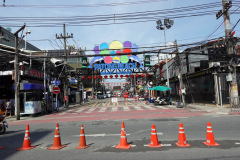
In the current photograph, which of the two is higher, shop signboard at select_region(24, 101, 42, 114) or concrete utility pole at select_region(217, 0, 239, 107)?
concrete utility pole at select_region(217, 0, 239, 107)

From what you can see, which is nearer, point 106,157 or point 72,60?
point 106,157

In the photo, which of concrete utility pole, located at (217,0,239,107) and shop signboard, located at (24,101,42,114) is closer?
concrete utility pole, located at (217,0,239,107)

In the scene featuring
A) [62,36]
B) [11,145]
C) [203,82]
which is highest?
[62,36]

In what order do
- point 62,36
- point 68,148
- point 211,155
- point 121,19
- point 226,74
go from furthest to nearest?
point 62,36, point 226,74, point 121,19, point 68,148, point 211,155

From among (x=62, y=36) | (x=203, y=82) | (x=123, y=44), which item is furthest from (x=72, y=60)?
(x=203, y=82)

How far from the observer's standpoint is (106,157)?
212 inches

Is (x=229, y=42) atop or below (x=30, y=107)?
atop

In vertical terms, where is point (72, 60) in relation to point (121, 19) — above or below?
above

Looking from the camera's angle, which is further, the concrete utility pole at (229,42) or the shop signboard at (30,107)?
the shop signboard at (30,107)

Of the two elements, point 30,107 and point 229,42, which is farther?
point 30,107

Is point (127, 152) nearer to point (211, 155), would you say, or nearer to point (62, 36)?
point (211, 155)

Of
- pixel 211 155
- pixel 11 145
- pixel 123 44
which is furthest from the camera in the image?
pixel 123 44

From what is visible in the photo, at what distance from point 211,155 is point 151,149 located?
1756 millimetres

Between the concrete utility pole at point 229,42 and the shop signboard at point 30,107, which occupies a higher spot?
the concrete utility pole at point 229,42
